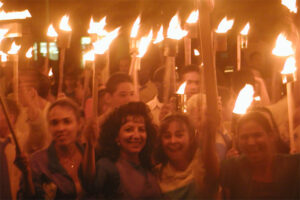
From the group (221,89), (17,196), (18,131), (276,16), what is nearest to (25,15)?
(18,131)

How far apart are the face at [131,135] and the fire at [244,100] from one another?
59 centimetres

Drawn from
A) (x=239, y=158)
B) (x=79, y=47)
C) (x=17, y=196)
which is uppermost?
(x=79, y=47)

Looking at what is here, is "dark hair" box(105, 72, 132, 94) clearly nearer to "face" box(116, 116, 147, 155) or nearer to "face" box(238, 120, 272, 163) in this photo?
"face" box(116, 116, 147, 155)

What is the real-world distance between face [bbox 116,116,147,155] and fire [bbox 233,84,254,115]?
59cm

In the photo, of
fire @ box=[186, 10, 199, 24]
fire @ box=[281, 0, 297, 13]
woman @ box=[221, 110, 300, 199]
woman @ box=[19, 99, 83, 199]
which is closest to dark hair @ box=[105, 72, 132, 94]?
woman @ box=[19, 99, 83, 199]

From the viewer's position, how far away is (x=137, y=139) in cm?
257

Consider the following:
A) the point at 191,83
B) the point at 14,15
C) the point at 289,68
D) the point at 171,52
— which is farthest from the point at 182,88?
the point at 14,15

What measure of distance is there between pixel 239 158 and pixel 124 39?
6.98 ft

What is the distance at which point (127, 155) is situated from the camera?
2.59m

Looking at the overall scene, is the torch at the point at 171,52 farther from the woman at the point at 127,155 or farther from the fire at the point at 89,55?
the fire at the point at 89,55

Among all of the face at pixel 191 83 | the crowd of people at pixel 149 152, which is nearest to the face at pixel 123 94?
the crowd of people at pixel 149 152

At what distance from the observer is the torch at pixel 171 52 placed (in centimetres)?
266

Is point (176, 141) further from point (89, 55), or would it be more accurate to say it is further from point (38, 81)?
point (38, 81)

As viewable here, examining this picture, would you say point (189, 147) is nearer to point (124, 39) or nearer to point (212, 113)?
point (212, 113)
